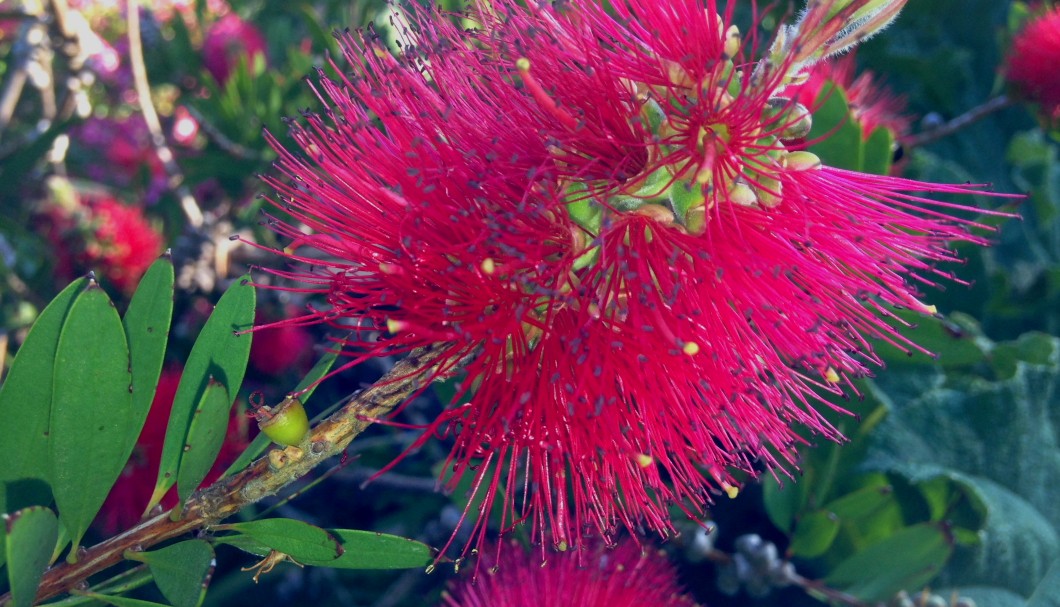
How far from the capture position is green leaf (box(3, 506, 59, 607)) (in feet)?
2.34

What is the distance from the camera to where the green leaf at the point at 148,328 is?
0.93m

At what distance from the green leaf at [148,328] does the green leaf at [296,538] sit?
187 mm

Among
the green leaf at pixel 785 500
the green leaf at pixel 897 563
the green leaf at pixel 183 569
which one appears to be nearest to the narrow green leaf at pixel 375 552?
the green leaf at pixel 183 569

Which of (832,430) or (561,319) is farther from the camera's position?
(832,430)

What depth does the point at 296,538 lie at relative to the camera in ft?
2.87

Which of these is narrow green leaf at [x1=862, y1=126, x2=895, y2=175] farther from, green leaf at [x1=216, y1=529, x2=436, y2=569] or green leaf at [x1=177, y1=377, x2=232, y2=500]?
green leaf at [x1=177, y1=377, x2=232, y2=500]

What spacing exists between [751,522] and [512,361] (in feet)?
2.81

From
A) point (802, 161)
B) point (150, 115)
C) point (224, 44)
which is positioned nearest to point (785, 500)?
point (802, 161)

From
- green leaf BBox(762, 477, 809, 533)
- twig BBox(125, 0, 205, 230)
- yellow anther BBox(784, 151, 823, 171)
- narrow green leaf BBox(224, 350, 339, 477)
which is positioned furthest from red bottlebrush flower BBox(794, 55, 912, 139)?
twig BBox(125, 0, 205, 230)

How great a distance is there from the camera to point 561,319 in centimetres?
97

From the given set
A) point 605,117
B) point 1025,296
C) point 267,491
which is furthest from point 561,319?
point 1025,296

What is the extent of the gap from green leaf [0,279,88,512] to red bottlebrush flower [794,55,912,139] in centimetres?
118

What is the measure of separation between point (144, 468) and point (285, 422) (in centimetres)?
75

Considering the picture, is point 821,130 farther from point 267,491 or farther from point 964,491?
point 267,491
